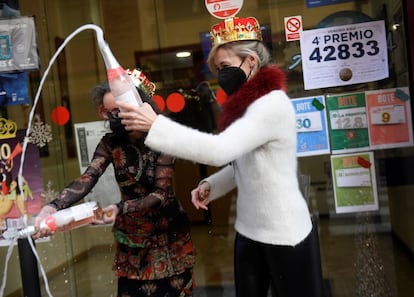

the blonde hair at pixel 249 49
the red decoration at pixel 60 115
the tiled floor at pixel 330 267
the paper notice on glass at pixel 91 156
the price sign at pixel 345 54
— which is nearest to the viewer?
the blonde hair at pixel 249 49

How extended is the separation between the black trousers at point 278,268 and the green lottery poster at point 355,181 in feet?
4.03

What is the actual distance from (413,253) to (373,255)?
0.27 metres

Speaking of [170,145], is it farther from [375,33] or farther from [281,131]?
[375,33]

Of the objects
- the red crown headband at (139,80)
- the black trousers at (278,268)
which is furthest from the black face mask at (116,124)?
the black trousers at (278,268)

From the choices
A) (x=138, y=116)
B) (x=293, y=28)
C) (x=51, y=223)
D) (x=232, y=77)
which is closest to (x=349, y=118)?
(x=293, y=28)

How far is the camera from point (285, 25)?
305 cm

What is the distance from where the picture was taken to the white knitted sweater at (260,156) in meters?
1.59

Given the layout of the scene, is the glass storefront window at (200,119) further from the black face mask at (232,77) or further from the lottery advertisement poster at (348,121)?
the black face mask at (232,77)

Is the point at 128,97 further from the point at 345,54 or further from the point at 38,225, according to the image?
the point at 345,54

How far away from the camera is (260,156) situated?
176cm

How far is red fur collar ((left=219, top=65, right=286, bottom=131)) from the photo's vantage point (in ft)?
5.79

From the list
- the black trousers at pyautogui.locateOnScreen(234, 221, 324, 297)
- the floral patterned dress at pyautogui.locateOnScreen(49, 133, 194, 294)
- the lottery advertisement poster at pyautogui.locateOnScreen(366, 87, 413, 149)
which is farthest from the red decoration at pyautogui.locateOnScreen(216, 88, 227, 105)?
the black trousers at pyautogui.locateOnScreen(234, 221, 324, 297)

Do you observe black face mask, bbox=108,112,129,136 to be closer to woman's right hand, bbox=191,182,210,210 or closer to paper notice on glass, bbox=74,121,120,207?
woman's right hand, bbox=191,182,210,210

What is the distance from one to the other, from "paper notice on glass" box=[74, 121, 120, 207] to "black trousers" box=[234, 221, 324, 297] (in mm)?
1722
